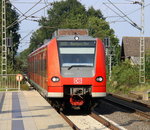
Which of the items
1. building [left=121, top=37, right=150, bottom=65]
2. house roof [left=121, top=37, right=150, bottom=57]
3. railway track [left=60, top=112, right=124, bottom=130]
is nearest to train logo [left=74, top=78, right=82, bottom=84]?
railway track [left=60, top=112, right=124, bottom=130]

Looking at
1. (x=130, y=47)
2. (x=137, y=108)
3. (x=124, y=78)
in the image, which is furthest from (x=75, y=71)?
(x=130, y=47)

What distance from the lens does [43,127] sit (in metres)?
11.4

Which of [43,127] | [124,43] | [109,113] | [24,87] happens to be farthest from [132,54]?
[43,127]

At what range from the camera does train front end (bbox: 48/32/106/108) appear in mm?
14523

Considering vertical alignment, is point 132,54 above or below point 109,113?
above

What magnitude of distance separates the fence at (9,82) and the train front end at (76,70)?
14.4 meters

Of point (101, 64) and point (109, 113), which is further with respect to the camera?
point (109, 113)

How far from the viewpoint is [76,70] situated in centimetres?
1468

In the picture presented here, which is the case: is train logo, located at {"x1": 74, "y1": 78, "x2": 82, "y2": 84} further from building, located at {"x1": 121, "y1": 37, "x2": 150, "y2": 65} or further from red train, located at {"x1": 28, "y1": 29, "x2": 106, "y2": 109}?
building, located at {"x1": 121, "y1": 37, "x2": 150, "y2": 65}

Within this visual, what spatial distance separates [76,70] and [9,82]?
15469mm

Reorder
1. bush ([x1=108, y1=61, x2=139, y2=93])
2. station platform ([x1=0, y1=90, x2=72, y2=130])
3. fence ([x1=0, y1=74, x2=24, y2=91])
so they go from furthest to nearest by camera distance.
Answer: bush ([x1=108, y1=61, x2=139, y2=93]) < fence ([x1=0, y1=74, x2=24, y2=91]) < station platform ([x1=0, y1=90, x2=72, y2=130])

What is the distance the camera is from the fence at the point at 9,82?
2911cm

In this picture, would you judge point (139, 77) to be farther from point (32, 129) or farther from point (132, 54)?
point (132, 54)

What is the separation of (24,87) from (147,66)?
935 centimetres
